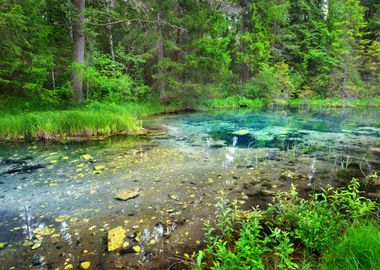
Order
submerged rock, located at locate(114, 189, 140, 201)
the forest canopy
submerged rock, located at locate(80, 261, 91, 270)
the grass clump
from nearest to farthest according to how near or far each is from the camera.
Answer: submerged rock, located at locate(80, 261, 91, 270) < submerged rock, located at locate(114, 189, 140, 201) < the grass clump < the forest canopy

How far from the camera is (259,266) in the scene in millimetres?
1640

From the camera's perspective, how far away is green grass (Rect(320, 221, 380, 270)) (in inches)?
64.7

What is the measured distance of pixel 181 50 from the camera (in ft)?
50.0

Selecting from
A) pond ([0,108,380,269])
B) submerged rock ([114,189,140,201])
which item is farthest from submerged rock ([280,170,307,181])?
submerged rock ([114,189,140,201])

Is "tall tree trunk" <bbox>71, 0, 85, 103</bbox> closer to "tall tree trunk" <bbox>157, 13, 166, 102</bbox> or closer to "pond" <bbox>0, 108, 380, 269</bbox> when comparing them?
"pond" <bbox>0, 108, 380, 269</bbox>

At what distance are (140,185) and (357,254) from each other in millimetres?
3341

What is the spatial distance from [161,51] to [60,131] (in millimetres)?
9061

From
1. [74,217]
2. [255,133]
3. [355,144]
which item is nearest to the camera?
[74,217]

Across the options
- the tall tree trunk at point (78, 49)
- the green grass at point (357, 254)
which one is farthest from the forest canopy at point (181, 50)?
the green grass at point (357, 254)

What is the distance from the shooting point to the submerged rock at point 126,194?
3.81 meters

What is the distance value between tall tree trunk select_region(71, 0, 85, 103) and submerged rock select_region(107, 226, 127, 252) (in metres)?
8.12

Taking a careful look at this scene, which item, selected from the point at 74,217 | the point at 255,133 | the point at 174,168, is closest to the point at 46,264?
the point at 74,217

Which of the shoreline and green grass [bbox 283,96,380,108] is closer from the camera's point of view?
the shoreline

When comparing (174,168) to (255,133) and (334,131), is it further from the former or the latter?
(334,131)
